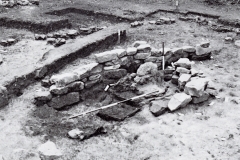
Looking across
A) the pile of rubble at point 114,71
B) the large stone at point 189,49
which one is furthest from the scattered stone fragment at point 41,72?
the large stone at point 189,49

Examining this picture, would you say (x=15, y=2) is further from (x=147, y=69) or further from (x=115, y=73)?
(x=147, y=69)

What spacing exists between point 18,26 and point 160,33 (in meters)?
4.59

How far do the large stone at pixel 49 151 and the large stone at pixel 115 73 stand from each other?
2459mm

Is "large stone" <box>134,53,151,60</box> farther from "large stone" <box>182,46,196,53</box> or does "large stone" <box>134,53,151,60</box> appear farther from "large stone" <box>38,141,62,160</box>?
"large stone" <box>38,141,62,160</box>

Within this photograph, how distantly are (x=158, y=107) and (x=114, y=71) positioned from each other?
1482mm

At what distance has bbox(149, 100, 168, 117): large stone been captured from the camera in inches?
219

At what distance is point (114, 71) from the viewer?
22.0 feet

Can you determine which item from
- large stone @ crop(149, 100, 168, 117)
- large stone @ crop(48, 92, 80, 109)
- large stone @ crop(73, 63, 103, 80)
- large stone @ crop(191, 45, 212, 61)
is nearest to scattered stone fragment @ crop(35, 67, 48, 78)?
large stone @ crop(73, 63, 103, 80)

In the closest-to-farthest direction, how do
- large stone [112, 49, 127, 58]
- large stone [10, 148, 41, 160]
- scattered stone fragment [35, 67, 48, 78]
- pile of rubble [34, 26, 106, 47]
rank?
large stone [10, 148, 41, 160], scattered stone fragment [35, 67, 48, 78], large stone [112, 49, 127, 58], pile of rubble [34, 26, 106, 47]

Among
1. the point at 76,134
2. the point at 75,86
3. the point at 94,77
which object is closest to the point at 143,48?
the point at 94,77

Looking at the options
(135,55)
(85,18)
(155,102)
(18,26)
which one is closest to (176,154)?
(155,102)

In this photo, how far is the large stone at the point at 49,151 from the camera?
4.28m

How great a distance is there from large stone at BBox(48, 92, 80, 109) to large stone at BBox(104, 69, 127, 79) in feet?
3.00

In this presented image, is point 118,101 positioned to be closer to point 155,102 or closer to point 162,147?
point 155,102
